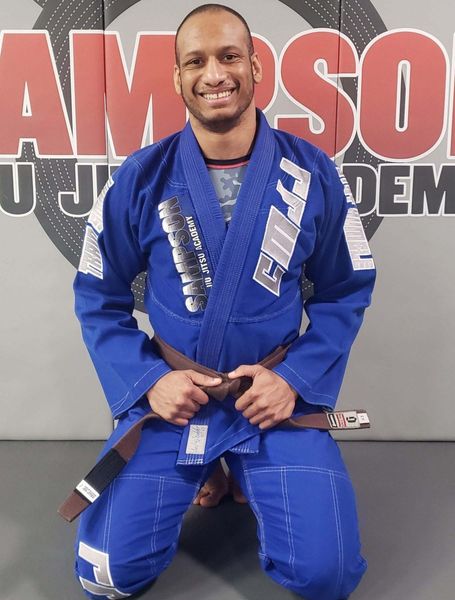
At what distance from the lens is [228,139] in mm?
1659

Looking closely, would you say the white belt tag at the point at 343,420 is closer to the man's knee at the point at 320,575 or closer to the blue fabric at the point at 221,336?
the blue fabric at the point at 221,336

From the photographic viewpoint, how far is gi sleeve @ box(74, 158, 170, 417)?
1.66m

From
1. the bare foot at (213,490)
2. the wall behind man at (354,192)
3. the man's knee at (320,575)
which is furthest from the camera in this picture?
the wall behind man at (354,192)

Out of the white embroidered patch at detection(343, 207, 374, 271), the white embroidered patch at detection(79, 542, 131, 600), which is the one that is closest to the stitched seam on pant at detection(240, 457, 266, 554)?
the white embroidered patch at detection(79, 542, 131, 600)

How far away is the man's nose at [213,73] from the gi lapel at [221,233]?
168 mm

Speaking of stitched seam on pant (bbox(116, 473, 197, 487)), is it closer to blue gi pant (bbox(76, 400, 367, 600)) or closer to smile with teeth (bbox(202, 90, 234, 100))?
blue gi pant (bbox(76, 400, 367, 600))

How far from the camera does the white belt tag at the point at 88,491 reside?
5.15ft

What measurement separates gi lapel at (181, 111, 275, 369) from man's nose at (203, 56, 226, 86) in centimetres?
17

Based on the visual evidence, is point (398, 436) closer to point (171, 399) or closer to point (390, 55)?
point (171, 399)

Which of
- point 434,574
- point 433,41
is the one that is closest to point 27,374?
point 434,574

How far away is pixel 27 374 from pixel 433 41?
1.58m

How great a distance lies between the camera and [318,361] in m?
1.69

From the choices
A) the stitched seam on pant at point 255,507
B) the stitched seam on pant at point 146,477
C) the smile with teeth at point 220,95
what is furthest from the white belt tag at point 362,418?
the smile with teeth at point 220,95

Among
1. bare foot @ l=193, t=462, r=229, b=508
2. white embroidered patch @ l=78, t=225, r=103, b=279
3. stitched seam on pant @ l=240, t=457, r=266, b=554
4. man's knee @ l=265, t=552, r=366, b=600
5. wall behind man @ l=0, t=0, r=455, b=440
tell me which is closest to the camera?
man's knee @ l=265, t=552, r=366, b=600
